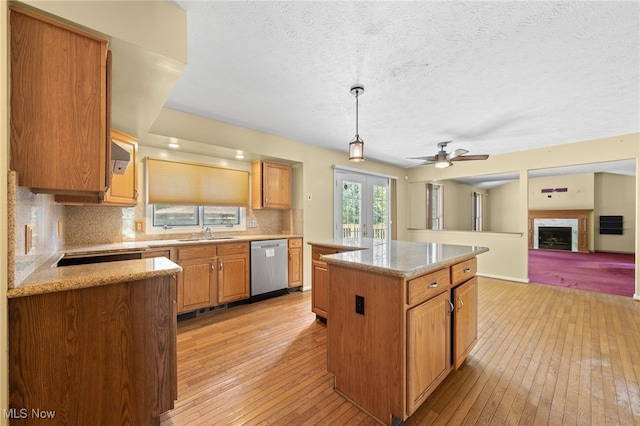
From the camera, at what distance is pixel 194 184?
3.70 meters

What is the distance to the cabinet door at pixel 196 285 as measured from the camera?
306cm

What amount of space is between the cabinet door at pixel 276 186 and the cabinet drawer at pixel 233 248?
31.8 inches

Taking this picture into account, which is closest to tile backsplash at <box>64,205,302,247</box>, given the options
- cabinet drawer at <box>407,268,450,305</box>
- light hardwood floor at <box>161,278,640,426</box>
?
light hardwood floor at <box>161,278,640,426</box>

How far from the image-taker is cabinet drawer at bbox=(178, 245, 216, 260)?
3.08 meters

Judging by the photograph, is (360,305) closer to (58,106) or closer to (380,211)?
(58,106)

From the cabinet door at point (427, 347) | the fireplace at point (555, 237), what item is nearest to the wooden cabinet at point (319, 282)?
the cabinet door at point (427, 347)

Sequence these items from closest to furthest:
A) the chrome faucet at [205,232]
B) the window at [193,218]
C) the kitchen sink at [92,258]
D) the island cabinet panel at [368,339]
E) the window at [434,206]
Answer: the island cabinet panel at [368,339] → the kitchen sink at [92,258] → the window at [193,218] → the chrome faucet at [205,232] → the window at [434,206]

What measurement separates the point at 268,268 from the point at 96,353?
260 cm

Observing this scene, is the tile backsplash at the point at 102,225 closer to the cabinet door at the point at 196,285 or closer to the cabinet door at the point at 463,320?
the cabinet door at the point at 196,285

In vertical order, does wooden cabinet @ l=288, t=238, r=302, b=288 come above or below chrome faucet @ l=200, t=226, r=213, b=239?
below

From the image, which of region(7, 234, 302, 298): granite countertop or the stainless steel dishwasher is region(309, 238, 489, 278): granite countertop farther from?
the stainless steel dishwasher

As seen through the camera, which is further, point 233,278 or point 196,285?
point 233,278

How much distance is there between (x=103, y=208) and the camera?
306cm

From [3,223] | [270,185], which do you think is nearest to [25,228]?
[3,223]
